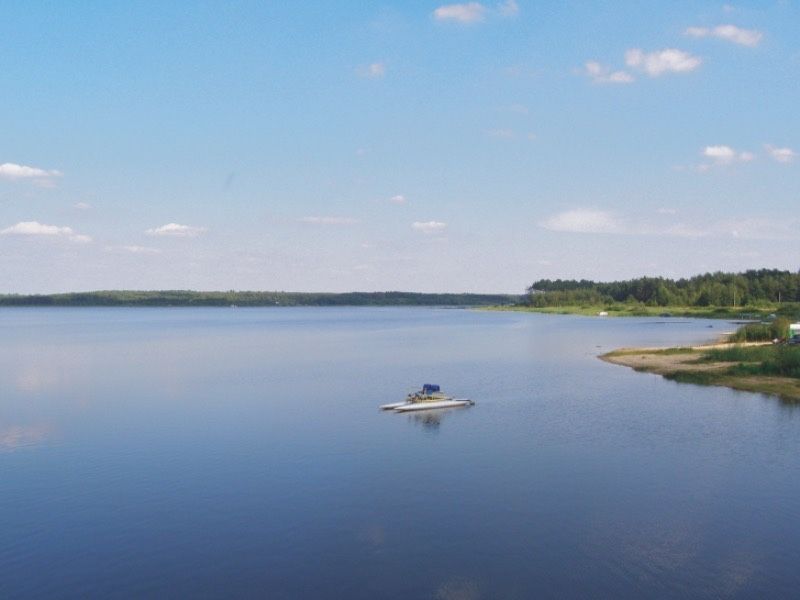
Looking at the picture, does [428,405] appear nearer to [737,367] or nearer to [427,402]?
[427,402]

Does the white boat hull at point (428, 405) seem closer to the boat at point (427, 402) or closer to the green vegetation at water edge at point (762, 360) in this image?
the boat at point (427, 402)

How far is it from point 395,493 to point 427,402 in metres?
24.7

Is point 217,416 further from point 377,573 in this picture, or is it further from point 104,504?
point 377,573

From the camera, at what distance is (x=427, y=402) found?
57719 mm

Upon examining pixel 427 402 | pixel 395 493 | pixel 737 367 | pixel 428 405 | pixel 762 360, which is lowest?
pixel 395 493

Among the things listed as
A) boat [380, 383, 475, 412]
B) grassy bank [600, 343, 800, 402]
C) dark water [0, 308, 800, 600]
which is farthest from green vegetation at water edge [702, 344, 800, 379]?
boat [380, 383, 475, 412]

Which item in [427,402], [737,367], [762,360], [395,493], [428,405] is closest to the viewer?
[395,493]

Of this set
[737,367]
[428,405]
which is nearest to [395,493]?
[428,405]

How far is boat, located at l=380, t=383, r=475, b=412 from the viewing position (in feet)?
185

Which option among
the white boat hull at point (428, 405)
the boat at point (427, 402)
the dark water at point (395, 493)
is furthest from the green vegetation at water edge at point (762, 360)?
the boat at point (427, 402)

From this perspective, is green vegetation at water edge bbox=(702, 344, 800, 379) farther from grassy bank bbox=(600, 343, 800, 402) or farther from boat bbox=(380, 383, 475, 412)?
boat bbox=(380, 383, 475, 412)

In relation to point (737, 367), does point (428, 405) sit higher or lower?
lower

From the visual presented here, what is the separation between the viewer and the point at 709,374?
229 feet

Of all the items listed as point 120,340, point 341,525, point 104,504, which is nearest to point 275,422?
point 104,504
